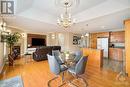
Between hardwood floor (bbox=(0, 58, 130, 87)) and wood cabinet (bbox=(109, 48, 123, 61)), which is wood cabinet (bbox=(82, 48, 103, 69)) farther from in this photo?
wood cabinet (bbox=(109, 48, 123, 61))

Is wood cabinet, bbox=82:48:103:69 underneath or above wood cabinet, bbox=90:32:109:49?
underneath

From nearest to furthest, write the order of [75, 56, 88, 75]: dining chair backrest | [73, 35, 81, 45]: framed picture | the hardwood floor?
[75, 56, 88, 75]: dining chair backrest
the hardwood floor
[73, 35, 81, 45]: framed picture

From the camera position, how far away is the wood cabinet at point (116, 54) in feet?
21.6

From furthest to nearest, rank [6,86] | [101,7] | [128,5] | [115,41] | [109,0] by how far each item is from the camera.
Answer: [115,41]
[101,7]
[109,0]
[128,5]
[6,86]

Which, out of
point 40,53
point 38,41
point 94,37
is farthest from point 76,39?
point 40,53

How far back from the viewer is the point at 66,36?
380 inches

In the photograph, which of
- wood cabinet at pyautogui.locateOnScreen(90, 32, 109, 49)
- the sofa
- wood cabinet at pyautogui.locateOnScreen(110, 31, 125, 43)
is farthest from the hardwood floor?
wood cabinet at pyautogui.locateOnScreen(90, 32, 109, 49)

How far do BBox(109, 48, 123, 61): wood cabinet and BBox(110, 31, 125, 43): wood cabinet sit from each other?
0.79 m

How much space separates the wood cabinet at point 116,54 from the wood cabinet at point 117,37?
79cm

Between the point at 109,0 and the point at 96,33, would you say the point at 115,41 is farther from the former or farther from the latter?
the point at 109,0

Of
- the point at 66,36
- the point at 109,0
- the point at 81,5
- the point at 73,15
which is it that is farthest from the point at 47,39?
the point at 109,0

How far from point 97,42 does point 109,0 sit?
539 centimetres

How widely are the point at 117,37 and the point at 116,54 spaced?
1.36 meters

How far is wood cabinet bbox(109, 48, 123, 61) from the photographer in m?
6.58
